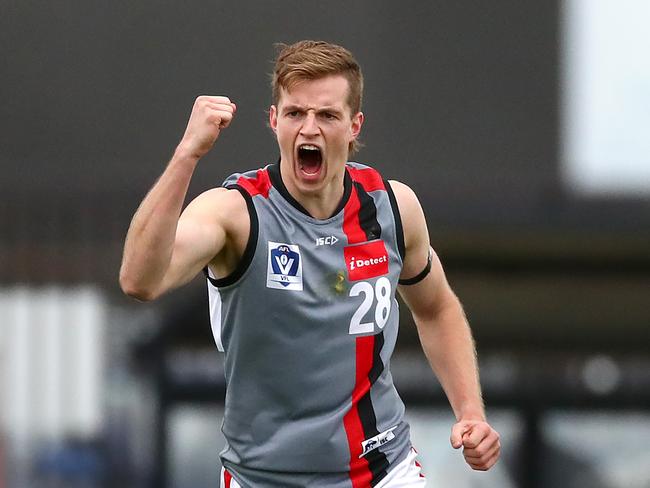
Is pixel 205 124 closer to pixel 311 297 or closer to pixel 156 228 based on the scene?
pixel 156 228

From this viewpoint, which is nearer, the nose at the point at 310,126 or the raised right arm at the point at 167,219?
the raised right arm at the point at 167,219

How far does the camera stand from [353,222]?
5.26 metres

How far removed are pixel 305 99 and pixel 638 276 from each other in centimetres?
991

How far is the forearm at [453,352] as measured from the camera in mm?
5594

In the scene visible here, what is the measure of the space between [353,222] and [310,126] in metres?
0.48

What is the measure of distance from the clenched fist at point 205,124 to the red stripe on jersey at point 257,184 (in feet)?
2.10

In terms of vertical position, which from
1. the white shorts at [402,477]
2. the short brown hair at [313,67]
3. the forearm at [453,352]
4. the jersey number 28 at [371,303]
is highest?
the short brown hair at [313,67]

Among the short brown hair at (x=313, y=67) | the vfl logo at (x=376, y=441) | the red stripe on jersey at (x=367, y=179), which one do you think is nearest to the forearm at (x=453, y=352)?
the vfl logo at (x=376, y=441)

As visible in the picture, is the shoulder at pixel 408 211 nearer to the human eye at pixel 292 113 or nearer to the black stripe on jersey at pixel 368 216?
the black stripe on jersey at pixel 368 216

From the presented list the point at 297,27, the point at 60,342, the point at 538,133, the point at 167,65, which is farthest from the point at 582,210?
the point at 60,342

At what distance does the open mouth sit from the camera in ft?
16.4

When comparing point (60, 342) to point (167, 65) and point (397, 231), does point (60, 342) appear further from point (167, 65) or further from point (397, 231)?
point (397, 231)

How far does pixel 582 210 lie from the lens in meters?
13.1

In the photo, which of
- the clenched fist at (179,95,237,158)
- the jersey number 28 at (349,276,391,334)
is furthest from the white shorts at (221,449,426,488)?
the clenched fist at (179,95,237,158)
